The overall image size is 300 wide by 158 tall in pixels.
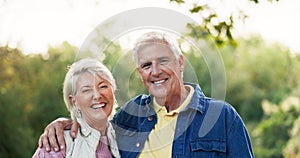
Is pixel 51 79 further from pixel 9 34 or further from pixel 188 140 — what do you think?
pixel 188 140

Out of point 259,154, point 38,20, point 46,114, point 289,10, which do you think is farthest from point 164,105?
point 259,154

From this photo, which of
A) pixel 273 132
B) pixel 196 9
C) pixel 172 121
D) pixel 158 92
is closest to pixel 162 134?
pixel 172 121

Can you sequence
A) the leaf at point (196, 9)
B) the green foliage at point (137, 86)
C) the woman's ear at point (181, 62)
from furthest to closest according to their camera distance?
the leaf at point (196, 9) < the green foliage at point (137, 86) < the woman's ear at point (181, 62)

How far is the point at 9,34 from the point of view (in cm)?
935

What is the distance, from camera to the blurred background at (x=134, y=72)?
11.2ft

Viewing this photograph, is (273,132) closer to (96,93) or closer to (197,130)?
(197,130)

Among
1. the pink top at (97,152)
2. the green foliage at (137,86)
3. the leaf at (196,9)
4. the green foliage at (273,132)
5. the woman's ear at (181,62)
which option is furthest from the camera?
the green foliage at (273,132)

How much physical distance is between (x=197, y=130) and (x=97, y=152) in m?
0.39

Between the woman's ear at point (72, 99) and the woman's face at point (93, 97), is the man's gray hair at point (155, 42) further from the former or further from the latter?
the woman's ear at point (72, 99)

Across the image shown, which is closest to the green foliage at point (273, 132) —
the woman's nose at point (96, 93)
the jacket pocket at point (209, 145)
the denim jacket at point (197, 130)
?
the denim jacket at point (197, 130)

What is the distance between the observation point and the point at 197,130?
9.45 feet

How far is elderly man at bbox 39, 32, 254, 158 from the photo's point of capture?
111 inches

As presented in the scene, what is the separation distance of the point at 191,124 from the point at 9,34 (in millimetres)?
6772

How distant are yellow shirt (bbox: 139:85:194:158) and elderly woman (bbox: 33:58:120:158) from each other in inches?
5.1
